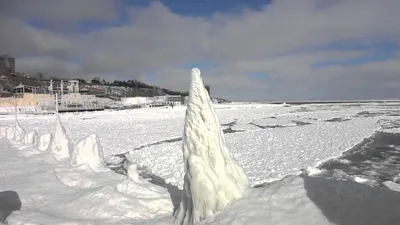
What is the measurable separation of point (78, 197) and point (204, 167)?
3.94 metres

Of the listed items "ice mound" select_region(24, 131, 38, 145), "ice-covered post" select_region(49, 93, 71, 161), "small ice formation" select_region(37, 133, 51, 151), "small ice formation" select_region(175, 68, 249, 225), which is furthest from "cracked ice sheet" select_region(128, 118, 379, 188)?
"ice mound" select_region(24, 131, 38, 145)

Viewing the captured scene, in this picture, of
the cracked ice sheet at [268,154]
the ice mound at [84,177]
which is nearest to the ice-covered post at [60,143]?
the ice mound at [84,177]

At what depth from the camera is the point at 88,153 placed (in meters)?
10.9

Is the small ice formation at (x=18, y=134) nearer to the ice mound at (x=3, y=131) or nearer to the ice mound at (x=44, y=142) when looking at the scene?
the ice mound at (x=3, y=131)

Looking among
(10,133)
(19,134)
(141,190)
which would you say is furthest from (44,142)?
(141,190)

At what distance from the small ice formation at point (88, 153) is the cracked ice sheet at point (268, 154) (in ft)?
7.05

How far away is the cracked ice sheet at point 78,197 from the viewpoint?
655 centimetres

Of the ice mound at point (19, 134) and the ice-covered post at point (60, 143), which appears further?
the ice mound at point (19, 134)

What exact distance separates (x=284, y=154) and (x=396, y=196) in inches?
395

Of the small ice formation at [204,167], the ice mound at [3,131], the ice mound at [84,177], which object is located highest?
the small ice formation at [204,167]

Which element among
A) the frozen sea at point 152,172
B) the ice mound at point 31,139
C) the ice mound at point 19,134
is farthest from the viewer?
the ice mound at point 19,134

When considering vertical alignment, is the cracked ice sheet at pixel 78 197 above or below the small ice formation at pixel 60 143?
below

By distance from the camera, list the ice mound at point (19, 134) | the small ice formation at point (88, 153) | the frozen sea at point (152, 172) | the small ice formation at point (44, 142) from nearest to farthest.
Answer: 1. the frozen sea at point (152, 172)
2. the small ice formation at point (88, 153)
3. the small ice formation at point (44, 142)
4. the ice mound at point (19, 134)

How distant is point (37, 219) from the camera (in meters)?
6.41
